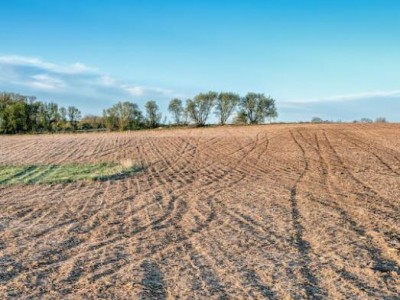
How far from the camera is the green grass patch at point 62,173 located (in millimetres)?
19208

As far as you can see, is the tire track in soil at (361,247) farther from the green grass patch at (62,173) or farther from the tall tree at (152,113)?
the tall tree at (152,113)

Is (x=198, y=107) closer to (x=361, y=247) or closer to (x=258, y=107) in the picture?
(x=258, y=107)

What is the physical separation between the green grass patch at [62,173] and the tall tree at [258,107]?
58.1 metres

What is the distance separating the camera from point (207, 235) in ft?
33.2

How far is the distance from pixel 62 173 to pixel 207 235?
12.4m

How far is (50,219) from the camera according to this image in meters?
12.1

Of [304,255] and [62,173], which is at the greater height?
[304,255]

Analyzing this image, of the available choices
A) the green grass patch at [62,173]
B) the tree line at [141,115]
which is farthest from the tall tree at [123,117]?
the green grass patch at [62,173]

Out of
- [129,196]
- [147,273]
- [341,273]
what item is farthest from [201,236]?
[129,196]

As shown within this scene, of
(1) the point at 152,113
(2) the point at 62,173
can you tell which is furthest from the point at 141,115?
(2) the point at 62,173

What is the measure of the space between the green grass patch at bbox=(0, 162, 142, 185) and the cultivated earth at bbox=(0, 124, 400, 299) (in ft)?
2.05

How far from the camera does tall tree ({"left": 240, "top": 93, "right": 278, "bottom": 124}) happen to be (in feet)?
266

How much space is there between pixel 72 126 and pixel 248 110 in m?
29.9

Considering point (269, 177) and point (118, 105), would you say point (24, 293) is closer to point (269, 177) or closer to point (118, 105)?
point (269, 177)
